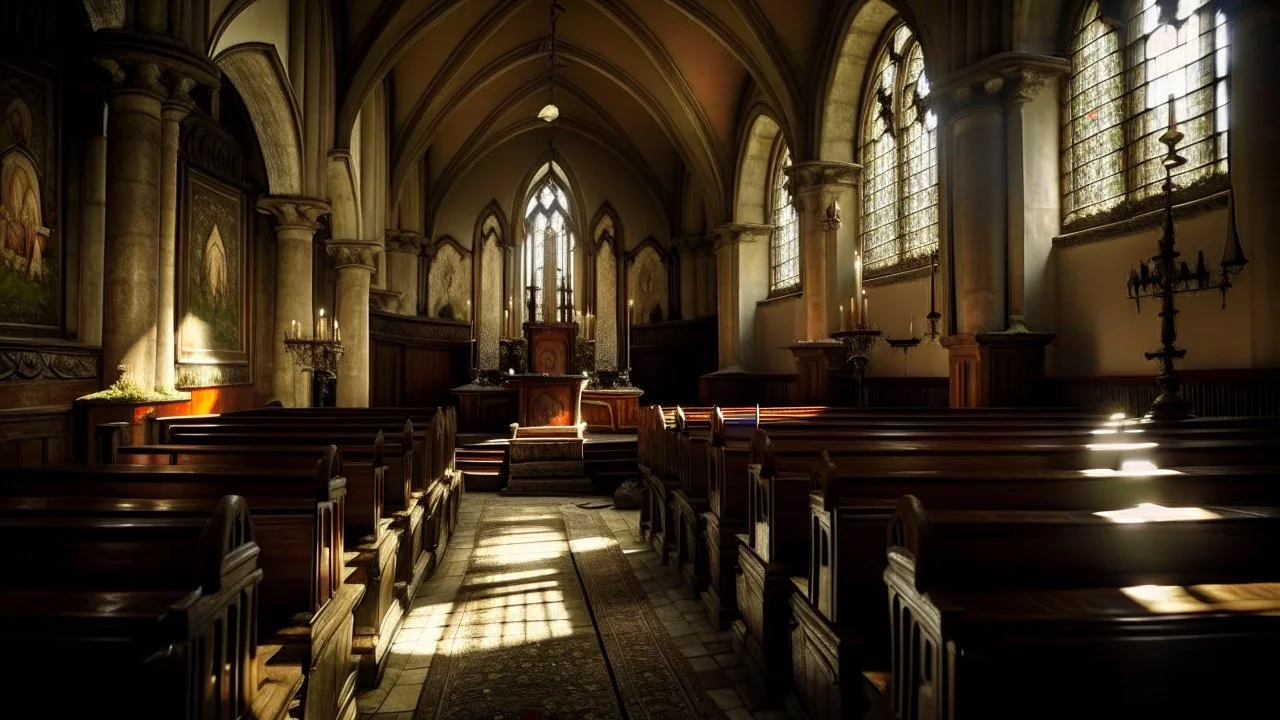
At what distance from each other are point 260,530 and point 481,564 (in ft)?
13.0

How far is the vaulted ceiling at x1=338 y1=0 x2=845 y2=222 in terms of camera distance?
1248 cm

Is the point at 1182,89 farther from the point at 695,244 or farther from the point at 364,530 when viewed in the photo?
the point at 695,244

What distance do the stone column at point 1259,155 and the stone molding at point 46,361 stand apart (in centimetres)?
1039

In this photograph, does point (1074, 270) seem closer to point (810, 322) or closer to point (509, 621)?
point (810, 322)

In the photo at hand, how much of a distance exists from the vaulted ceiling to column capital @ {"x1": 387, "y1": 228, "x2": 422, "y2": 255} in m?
1.82

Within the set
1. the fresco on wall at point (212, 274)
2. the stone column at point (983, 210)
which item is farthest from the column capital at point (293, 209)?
the stone column at point (983, 210)

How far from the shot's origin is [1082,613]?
5.31 ft

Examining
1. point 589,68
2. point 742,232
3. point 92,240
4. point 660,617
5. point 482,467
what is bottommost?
point 660,617

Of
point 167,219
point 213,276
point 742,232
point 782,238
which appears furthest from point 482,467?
point 782,238

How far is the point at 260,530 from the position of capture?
8.36 ft

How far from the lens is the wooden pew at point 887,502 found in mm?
2574

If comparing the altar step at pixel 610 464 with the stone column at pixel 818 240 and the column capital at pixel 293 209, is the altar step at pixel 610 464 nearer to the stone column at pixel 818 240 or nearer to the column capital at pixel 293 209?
the stone column at pixel 818 240

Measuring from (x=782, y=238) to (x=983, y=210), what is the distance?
8.05 metres

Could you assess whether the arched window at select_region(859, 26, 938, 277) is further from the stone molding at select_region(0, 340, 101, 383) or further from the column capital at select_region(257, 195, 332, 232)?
the stone molding at select_region(0, 340, 101, 383)
